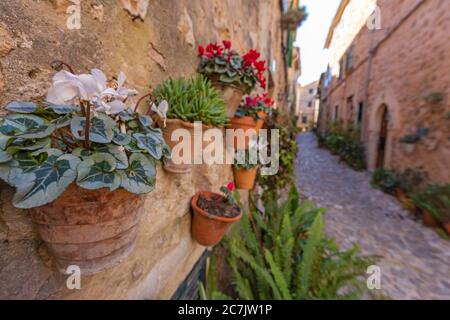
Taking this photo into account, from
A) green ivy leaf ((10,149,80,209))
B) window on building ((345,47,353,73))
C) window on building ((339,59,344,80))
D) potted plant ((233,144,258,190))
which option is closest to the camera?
green ivy leaf ((10,149,80,209))

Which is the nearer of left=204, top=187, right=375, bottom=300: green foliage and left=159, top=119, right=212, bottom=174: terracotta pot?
left=159, top=119, right=212, bottom=174: terracotta pot

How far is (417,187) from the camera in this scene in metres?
4.20

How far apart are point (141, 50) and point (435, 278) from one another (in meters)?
3.46

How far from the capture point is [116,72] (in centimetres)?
79

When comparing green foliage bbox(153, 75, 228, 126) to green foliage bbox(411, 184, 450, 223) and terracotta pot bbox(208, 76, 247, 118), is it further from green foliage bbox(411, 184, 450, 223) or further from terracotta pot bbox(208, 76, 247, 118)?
green foliage bbox(411, 184, 450, 223)

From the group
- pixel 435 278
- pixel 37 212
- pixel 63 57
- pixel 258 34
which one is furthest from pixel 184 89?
pixel 435 278

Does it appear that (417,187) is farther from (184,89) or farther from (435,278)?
(184,89)

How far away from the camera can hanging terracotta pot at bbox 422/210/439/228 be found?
10.9ft

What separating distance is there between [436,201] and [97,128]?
4.68 m

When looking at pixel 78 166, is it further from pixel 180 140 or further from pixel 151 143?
pixel 180 140

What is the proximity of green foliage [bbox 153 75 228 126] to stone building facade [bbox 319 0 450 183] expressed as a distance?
1760 millimetres

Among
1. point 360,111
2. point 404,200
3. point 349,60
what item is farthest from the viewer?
point 349,60

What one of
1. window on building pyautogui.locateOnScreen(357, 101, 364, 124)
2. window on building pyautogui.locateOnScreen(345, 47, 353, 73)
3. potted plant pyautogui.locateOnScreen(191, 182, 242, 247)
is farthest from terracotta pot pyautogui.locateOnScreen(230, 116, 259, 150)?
window on building pyautogui.locateOnScreen(345, 47, 353, 73)

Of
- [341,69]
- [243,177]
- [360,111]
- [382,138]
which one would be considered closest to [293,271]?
[243,177]
